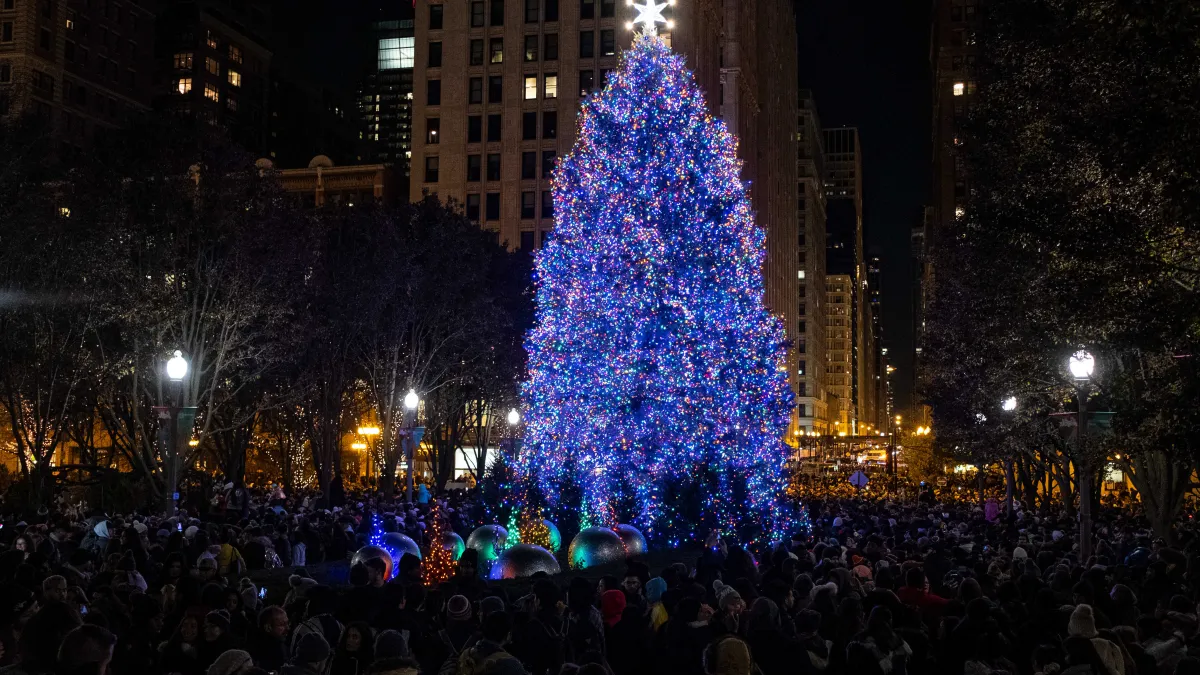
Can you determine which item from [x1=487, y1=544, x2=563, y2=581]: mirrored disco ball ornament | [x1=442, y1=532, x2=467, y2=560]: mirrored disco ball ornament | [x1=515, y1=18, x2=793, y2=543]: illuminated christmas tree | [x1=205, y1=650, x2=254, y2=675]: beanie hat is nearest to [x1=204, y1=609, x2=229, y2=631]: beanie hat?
[x1=205, y1=650, x2=254, y2=675]: beanie hat

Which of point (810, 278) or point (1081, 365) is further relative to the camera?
point (810, 278)

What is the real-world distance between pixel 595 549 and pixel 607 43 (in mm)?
61101

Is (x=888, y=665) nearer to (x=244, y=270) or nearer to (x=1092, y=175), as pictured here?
(x=1092, y=175)

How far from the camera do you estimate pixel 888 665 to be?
28.9ft

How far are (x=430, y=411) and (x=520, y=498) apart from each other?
2539 cm

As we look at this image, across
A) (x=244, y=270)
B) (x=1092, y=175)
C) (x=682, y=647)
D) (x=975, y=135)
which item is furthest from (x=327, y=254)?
(x=682, y=647)

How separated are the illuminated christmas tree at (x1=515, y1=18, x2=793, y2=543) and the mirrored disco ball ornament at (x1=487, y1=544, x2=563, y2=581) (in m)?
10.2

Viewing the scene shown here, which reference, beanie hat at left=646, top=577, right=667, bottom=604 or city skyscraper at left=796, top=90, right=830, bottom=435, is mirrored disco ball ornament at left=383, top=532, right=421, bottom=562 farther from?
city skyscraper at left=796, top=90, right=830, bottom=435

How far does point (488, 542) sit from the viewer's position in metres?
19.8

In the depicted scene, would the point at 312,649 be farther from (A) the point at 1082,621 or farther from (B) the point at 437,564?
(B) the point at 437,564

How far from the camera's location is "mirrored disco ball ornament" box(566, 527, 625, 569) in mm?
18750

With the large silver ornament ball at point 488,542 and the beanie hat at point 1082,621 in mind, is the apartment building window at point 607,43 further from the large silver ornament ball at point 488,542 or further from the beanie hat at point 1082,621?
the beanie hat at point 1082,621

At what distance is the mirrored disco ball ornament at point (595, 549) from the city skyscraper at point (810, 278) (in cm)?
13105

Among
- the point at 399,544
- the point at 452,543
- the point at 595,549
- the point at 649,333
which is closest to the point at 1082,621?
the point at 595,549
